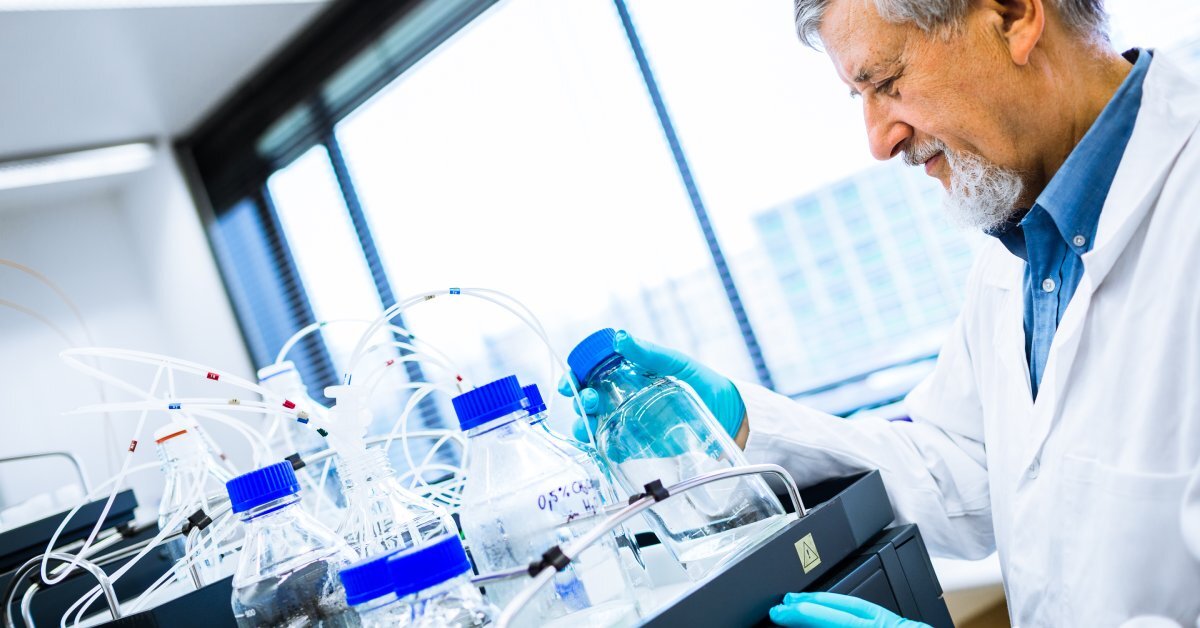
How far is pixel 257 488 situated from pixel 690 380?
1.84 ft

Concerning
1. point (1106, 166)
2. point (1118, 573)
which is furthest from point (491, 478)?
point (1106, 166)

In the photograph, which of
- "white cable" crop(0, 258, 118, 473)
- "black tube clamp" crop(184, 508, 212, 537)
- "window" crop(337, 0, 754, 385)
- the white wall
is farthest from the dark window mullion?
"black tube clamp" crop(184, 508, 212, 537)

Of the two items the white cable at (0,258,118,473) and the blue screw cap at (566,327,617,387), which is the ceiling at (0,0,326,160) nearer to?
the white cable at (0,258,118,473)

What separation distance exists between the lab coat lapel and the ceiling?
2.67 metres

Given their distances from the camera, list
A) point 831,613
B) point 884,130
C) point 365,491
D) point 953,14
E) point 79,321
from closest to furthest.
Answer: point 831,613 < point 365,491 < point 953,14 < point 884,130 < point 79,321

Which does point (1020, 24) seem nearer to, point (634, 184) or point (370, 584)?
point (370, 584)

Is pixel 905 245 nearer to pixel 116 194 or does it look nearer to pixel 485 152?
pixel 485 152

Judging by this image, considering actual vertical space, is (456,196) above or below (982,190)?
above

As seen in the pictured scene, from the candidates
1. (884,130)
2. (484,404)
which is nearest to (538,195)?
(884,130)

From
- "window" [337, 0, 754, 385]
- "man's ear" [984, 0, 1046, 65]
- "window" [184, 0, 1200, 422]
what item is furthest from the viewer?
"window" [337, 0, 754, 385]

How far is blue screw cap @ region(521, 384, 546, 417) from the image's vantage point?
79 cm

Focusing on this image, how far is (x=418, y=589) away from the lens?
59 centimetres

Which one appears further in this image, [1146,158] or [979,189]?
[979,189]

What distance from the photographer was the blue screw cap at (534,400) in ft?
2.58
